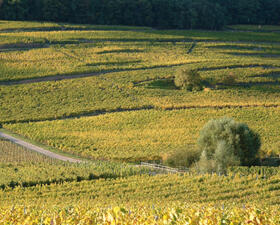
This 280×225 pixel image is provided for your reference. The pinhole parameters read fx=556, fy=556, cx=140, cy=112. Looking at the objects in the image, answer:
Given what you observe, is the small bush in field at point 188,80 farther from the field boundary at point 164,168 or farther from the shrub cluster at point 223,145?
the field boundary at point 164,168

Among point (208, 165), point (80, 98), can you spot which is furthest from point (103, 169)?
point (80, 98)

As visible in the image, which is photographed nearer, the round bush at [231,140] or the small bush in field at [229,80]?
the round bush at [231,140]

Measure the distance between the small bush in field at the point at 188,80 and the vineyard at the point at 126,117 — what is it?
4.04 feet

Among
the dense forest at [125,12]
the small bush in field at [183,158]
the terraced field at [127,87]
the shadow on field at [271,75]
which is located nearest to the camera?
the small bush in field at [183,158]

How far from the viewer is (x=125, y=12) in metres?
130

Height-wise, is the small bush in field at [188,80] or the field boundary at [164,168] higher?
the small bush in field at [188,80]

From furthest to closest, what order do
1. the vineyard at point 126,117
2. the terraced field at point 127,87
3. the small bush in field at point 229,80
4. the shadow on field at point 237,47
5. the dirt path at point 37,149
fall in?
1. the shadow on field at point 237,47
2. the small bush in field at point 229,80
3. the terraced field at point 127,87
4. the dirt path at point 37,149
5. the vineyard at point 126,117

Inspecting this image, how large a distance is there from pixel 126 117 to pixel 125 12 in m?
63.8

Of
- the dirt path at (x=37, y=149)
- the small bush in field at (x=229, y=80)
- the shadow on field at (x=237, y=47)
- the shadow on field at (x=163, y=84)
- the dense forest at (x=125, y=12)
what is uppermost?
the dense forest at (x=125, y=12)

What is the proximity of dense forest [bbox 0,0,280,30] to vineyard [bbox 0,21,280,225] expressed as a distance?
5.68 metres

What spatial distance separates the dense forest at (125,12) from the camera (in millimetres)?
120625

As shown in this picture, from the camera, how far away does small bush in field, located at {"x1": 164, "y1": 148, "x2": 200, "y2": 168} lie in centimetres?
5062

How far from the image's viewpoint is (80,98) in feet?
260

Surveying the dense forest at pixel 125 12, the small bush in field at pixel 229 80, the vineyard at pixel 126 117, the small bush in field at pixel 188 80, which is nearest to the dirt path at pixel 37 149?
the vineyard at pixel 126 117
